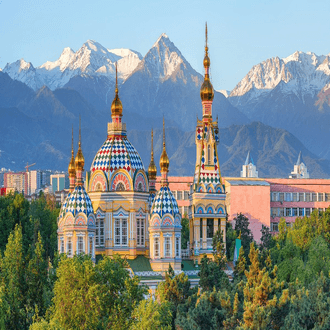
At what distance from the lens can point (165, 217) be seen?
280 ft

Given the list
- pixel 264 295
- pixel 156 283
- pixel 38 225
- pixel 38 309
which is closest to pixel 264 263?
pixel 156 283

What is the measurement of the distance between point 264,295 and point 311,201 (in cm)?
10634

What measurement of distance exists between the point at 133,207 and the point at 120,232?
7.42 ft

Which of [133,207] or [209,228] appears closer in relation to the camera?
[133,207]

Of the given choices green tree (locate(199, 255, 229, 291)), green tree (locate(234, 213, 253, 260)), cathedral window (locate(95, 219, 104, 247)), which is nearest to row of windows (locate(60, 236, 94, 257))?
cathedral window (locate(95, 219, 104, 247))

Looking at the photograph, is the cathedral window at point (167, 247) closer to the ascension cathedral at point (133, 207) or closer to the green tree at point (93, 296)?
the ascension cathedral at point (133, 207)

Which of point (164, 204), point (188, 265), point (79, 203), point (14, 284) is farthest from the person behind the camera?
point (188, 265)

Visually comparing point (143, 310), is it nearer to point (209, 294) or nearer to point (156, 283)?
point (209, 294)

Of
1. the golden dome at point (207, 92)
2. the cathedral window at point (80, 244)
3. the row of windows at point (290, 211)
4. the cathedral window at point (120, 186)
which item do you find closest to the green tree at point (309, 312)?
the cathedral window at point (80, 244)

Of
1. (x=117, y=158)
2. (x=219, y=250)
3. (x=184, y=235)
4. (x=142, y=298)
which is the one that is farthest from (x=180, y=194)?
(x=142, y=298)

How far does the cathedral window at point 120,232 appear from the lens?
87.8 m

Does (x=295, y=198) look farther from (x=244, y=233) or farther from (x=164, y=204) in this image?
(x=164, y=204)

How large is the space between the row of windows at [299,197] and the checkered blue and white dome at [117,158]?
8630cm

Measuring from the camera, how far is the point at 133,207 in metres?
87.8
